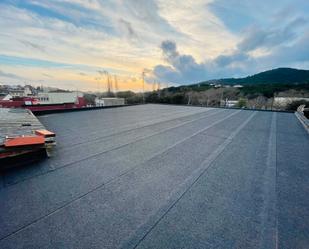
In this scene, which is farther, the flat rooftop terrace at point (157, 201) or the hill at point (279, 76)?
the hill at point (279, 76)

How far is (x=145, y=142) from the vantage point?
3176 millimetres

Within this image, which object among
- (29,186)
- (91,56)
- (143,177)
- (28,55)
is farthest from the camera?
(91,56)

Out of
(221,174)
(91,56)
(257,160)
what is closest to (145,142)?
(221,174)

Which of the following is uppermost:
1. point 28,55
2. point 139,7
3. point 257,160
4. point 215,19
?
point 139,7

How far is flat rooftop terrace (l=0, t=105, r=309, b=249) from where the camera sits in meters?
0.97

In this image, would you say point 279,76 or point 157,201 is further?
point 279,76

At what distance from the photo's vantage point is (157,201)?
1.34m

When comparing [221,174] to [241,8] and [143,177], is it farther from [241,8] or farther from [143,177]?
[241,8]

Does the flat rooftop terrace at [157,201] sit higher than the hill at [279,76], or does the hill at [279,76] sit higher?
the hill at [279,76]

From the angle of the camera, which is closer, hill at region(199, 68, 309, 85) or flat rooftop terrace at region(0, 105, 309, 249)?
flat rooftop terrace at region(0, 105, 309, 249)

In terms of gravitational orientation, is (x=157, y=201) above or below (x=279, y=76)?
below

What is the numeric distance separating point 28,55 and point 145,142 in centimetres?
1045

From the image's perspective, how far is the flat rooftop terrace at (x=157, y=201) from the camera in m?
0.97

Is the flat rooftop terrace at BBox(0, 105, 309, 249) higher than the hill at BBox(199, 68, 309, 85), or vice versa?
the hill at BBox(199, 68, 309, 85)
